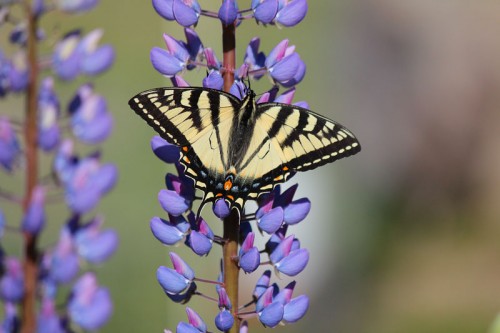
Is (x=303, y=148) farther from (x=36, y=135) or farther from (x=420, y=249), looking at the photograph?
(x=420, y=249)

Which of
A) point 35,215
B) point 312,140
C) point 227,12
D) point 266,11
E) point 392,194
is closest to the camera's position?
point 35,215

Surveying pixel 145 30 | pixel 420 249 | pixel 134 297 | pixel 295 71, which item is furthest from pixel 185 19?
pixel 145 30

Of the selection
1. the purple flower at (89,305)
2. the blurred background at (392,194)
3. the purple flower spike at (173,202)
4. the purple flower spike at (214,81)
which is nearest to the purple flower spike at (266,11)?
the purple flower spike at (214,81)

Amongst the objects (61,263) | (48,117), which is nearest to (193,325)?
(61,263)

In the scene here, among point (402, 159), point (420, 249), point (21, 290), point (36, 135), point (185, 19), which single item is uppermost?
point (185, 19)

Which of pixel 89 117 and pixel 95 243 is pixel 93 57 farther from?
pixel 95 243
